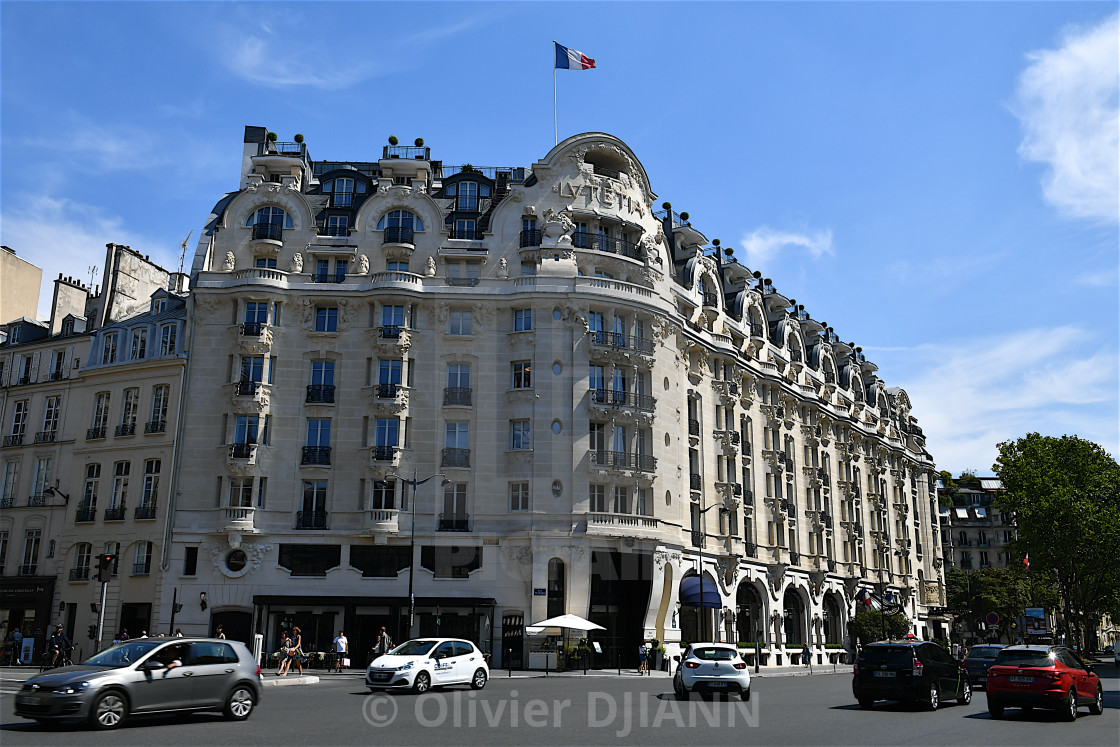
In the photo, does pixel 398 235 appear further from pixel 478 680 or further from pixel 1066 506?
pixel 1066 506

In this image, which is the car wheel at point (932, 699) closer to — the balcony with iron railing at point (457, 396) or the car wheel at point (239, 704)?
the car wheel at point (239, 704)

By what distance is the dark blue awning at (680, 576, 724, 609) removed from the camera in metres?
48.5

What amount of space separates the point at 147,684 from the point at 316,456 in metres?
29.6

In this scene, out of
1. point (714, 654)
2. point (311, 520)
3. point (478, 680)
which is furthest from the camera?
point (311, 520)

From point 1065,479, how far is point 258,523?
4861 cm

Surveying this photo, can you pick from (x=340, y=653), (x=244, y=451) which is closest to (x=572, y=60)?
(x=244, y=451)

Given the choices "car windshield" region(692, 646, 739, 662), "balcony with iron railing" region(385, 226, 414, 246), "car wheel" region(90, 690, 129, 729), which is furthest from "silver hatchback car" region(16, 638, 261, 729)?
"balcony with iron railing" region(385, 226, 414, 246)

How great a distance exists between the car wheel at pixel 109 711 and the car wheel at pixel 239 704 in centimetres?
199

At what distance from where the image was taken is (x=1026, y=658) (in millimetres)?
20391

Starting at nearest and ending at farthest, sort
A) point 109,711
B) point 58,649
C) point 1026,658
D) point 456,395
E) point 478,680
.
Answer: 1. point 109,711
2. point 1026,658
3. point 478,680
4. point 58,649
5. point 456,395

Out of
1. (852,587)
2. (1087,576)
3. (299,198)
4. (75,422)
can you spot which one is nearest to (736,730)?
(299,198)

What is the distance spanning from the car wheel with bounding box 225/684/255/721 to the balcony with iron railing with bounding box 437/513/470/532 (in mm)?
27216

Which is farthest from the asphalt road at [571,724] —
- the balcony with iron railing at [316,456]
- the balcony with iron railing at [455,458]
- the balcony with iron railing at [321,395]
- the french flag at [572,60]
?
the french flag at [572,60]

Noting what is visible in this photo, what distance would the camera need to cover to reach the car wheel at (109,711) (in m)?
15.4
